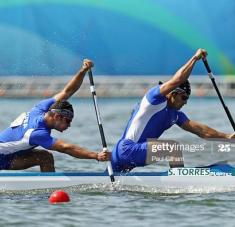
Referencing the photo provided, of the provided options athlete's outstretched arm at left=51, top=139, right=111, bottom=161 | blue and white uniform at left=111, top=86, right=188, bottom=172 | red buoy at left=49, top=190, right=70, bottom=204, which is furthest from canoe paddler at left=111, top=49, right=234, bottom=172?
red buoy at left=49, top=190, right=70, bottom=204

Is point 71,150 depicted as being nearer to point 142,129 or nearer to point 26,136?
point 26,136

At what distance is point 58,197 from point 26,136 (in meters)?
1.12

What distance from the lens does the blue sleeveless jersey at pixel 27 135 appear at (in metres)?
15.1

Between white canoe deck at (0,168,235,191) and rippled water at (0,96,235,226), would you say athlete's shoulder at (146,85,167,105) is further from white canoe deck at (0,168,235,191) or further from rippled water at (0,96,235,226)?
rippled water at (0,96,235,226)

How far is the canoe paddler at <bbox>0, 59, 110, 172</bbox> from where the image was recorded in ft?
49.5

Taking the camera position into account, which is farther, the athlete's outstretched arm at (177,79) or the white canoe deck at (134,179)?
the white canoe deck at (134,179)

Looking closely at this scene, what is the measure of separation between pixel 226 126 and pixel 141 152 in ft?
55.9

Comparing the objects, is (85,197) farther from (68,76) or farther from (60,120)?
(68,76)

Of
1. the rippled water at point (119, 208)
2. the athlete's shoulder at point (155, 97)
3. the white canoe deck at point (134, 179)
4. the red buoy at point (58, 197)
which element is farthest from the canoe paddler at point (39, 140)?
the athlete's shoulder at point (155, 97)

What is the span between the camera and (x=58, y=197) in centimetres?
1459

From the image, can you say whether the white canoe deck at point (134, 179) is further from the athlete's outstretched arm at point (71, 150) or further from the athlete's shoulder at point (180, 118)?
the athlete's shoulder at point (180, 118)

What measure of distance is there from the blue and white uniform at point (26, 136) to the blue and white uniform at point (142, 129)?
1084 mm

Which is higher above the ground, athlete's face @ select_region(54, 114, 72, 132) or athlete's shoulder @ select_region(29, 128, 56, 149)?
athlete's face @ select_region(54, 114, 72, 132)

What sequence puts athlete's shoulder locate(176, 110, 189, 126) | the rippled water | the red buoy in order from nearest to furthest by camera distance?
the rippled water, the red buoy, athlete's shoulder locate(176, 110, 189, 126)
